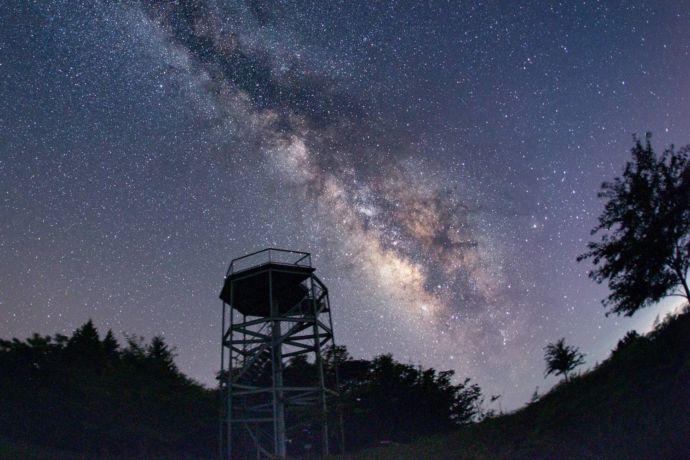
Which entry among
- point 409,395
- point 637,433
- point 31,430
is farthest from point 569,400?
point 31,430

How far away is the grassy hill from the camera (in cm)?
1490

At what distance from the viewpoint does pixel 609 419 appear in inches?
657

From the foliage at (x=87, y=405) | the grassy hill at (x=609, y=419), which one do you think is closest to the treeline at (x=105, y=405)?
the foliage at (x=87, y=405)

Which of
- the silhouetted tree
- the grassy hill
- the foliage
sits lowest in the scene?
the grassy hill

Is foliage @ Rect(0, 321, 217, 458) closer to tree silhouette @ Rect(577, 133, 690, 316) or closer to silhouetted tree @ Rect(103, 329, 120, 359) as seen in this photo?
silhouetted tree @ Rect(103, 329, 120, 359)

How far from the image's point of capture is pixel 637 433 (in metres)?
15.2

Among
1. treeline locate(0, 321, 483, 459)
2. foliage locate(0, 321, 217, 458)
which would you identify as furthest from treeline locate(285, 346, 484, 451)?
foliage locate(0, 321, 217, 458)

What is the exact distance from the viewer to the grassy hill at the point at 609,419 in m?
14.9

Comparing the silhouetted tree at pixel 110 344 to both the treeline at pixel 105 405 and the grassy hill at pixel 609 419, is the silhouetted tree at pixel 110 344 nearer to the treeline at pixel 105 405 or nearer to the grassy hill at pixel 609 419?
the treeline at pixel 105 405

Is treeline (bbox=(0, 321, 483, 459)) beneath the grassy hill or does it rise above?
above

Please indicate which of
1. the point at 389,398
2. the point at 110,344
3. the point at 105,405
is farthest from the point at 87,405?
the point at 389,398

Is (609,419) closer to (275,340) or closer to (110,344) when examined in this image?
(275,340)

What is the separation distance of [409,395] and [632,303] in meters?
17.5

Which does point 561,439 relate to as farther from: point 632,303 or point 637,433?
point 632,303
